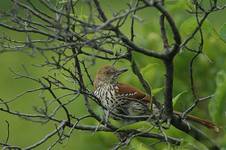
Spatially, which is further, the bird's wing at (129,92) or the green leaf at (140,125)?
the bird's wing at (129,92)

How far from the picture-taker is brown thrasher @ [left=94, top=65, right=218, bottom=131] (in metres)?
4.97

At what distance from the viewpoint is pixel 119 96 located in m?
5.44

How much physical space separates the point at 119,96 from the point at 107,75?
739 millimetres

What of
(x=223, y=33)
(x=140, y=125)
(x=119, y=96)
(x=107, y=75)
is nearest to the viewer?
(x=140, y=125)

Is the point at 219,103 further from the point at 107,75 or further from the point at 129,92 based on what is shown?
the point at 107,75

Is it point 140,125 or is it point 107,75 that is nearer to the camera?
point 140,125

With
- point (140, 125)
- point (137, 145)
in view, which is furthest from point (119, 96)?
point (140, 125)

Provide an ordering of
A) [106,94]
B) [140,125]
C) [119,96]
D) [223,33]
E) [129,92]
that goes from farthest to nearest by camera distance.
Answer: [106,94]
[129,92]
[119,96]
[223,33]
[140,125]

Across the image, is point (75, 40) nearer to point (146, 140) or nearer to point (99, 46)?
point (99, 46)

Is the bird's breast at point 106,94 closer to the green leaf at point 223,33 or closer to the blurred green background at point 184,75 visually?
the blurred green background at point 184,75

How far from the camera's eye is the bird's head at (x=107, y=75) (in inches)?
233

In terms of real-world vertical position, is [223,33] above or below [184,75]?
above

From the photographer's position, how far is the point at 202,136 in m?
4.45

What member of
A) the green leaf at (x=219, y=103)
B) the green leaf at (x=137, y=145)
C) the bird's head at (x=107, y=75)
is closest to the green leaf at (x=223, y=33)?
the green leaf at (x=219, y=103)
